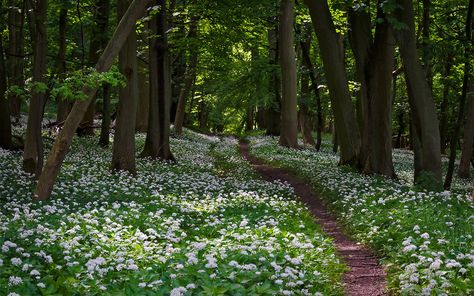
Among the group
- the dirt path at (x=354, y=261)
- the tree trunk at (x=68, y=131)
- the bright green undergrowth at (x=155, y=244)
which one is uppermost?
the tree trunk at (x=68, y=131)

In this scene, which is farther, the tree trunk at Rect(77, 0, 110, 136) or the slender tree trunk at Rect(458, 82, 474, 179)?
the slender tree trunk at Rect(458, 82, 474, 179)

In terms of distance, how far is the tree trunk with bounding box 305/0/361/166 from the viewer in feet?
62.4

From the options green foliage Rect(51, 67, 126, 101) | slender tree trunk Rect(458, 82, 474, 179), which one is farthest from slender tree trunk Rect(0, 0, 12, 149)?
slender tree trunk Rect(458, 82, 474, 179)

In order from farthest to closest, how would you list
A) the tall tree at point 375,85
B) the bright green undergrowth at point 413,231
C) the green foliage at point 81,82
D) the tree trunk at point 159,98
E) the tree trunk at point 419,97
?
the tree trunk at point 159,98
the tall tree at point 375,85
the tree trunk at point 419,97
the green foliage at point 81,82
the bright green undergrowth at point 413,231

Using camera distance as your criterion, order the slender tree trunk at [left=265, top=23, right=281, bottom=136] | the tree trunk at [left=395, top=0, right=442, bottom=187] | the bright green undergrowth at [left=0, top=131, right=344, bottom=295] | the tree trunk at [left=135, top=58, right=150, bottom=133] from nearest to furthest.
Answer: the bright green undergrowth at [left=0, top=131, right=344, bottom=295] < the tree trunk at [left=395, top=0, right=442, bottom=187] < the tree trunk at [left=135, top=58, right=150, bottom=133] < the slender tree trunk at [left=265, top=23, right=281, bottom=136]

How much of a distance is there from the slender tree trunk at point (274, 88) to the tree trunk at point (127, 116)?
59.2 ft

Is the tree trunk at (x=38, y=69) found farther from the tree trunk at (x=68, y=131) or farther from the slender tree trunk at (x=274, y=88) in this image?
the slender tree trunk at (x=274, y=88)

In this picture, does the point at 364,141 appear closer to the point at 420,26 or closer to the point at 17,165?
the point at 420,26

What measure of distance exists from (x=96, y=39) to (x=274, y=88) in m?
20.9

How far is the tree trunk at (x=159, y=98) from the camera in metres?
20.6

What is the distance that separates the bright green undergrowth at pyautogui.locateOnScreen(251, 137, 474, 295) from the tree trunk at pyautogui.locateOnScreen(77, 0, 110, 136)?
408 inches

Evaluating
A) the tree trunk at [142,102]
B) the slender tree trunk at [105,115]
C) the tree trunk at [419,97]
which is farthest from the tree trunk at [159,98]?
the tree trunk at [142,102]

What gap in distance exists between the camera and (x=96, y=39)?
2014 centimetres

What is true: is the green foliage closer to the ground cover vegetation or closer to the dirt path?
the ground cover vegetation
